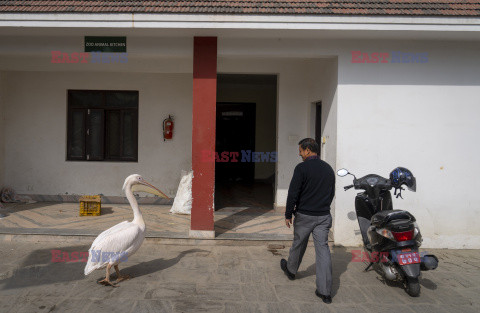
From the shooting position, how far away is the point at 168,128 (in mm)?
10219

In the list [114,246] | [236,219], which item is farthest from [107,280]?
[236,219]

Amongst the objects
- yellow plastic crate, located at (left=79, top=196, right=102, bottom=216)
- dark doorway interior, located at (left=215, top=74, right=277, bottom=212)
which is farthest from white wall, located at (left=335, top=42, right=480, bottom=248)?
dark doorway interior, located at (left=215, top=74, right=277, bottom=212)

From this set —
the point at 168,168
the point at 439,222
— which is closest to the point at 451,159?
the point at 439,222

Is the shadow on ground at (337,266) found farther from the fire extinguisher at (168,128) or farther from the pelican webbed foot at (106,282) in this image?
the fire extinguisher at (168,128)

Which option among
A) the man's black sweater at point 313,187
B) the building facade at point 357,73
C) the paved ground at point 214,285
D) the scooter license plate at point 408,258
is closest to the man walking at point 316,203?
the man's black sweater at point 313,187

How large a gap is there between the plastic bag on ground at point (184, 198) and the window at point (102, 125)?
176 centimetres

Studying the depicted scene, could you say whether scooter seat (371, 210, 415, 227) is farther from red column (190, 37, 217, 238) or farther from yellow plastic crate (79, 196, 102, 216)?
yellow plastic crate (79, 196, 102, 216)

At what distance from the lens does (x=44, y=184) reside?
33.9 feet

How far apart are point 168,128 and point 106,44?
3.04m

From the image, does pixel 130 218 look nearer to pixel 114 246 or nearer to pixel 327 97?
pixel 114 246

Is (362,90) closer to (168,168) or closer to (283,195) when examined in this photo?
(283,195)

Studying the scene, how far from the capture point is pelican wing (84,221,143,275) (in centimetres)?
513

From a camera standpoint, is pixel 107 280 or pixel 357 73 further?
pixel 357 73

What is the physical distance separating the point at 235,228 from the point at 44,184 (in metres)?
5.29
